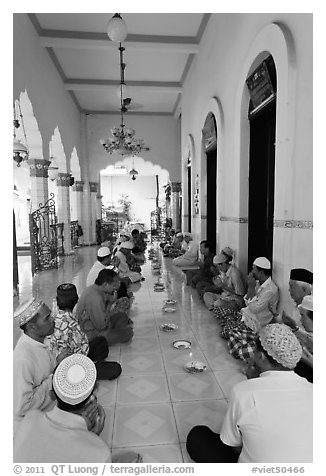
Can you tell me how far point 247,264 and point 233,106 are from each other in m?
2.16

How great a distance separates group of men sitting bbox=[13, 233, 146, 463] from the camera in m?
1.22

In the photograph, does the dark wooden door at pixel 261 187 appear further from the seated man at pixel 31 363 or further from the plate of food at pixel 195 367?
the seated man at pixel 31 363

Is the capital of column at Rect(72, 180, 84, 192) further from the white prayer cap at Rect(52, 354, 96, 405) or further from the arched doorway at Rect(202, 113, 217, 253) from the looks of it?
the white prayer cap at Rect(52, 354, 96, 405)

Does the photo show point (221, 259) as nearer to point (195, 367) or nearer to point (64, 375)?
point (195, 367)

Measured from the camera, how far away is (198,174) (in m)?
7.11

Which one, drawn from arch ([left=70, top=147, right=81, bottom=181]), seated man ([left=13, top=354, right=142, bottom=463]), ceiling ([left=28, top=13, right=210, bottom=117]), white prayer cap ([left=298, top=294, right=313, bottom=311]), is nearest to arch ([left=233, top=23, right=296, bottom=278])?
white prayer cap ([left=298, top=294, right=313, bottom=311])

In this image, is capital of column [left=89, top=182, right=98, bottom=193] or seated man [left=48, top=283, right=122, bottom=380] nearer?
seated man [left=48, top=283, right=122, bottom=380]

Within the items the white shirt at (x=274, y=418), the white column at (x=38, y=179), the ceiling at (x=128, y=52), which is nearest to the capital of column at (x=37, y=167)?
the white column at (x=38, y=179)

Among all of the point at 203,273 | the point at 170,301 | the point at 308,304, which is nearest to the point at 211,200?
the point at 203,273

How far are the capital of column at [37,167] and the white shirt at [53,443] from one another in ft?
22.2

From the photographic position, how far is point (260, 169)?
423 cm

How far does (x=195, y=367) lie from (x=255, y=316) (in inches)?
30.1

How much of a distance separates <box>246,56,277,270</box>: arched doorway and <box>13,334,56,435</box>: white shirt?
2888mm
